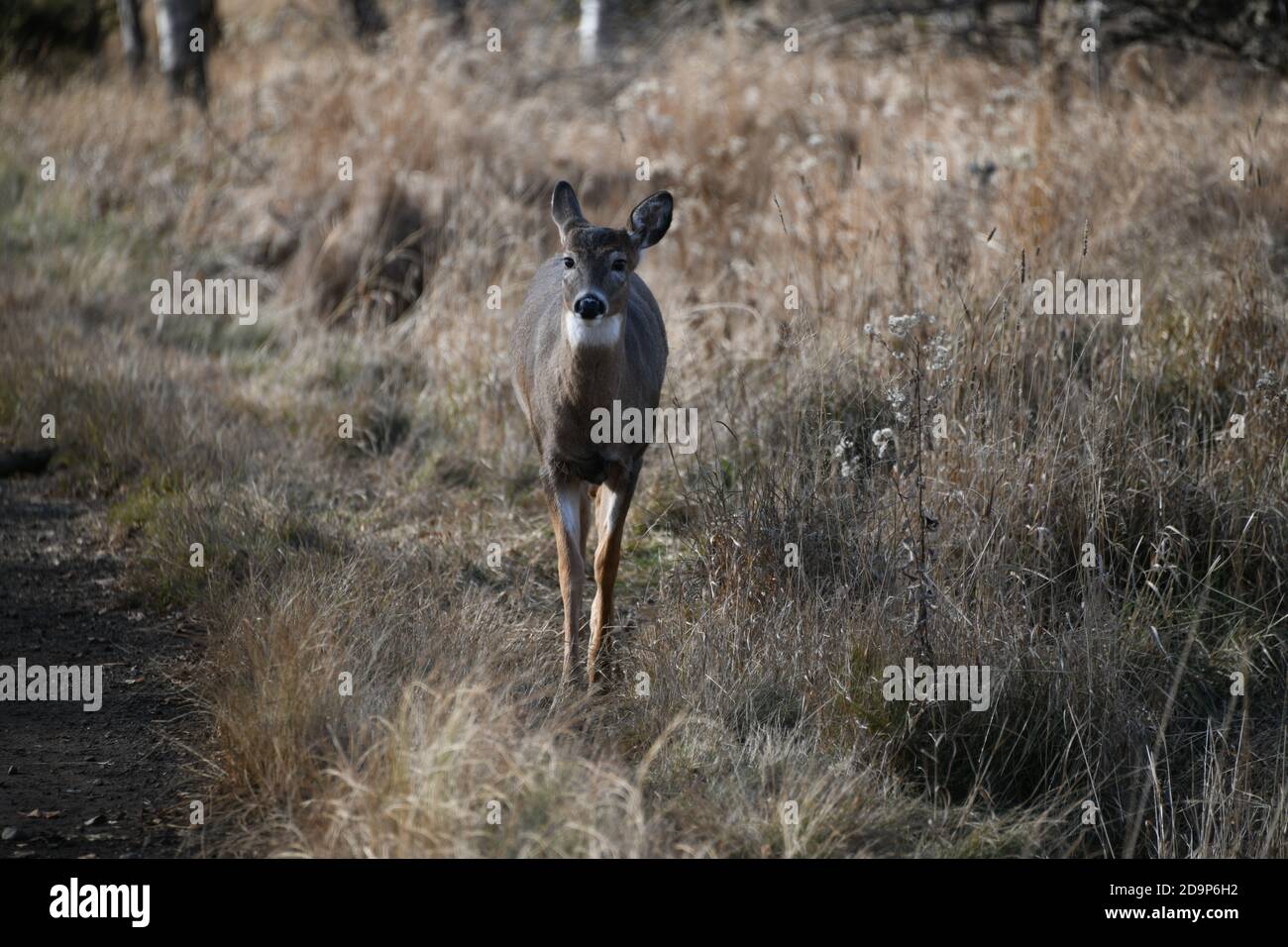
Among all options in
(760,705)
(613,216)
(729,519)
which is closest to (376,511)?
(729,519)

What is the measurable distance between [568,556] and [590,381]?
0.82 m

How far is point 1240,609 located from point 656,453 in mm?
3410

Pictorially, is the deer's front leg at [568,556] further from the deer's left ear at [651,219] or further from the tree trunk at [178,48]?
the tree trunk at [178,48]

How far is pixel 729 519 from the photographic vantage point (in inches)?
256

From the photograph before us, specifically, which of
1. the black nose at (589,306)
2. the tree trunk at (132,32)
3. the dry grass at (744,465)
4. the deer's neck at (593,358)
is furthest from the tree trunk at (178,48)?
the black nose at (589,306)

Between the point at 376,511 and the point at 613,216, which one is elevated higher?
the point at 613,216

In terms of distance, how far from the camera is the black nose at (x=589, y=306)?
5.81m

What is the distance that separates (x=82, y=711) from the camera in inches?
233

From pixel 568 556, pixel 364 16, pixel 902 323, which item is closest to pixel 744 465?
pixel 568 556

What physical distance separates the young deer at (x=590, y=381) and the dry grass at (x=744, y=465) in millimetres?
409

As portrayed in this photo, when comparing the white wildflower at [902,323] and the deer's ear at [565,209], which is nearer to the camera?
the white wildflower at [902,323]

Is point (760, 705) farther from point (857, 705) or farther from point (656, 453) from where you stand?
point (656, 453)

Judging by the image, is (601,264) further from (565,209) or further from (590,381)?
(565,209)
